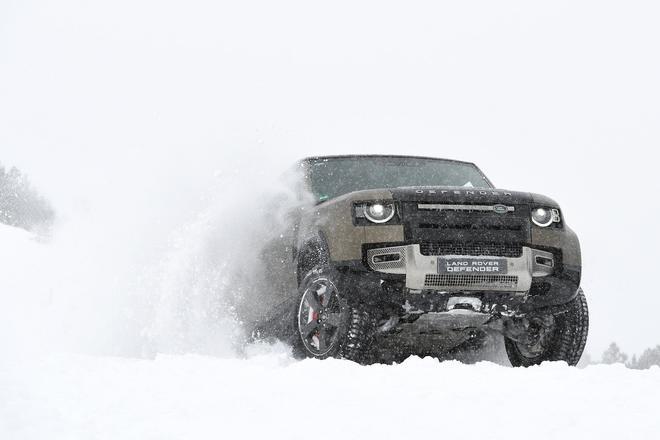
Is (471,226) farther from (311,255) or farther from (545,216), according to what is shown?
(311,255)

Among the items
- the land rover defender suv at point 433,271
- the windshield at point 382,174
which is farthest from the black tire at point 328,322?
the windshield at point 382,174

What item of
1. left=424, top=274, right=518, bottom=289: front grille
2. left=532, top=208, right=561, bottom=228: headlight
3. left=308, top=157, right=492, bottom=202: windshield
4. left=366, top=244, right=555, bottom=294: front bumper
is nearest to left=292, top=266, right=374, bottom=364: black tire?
left=366, top=244, right=555, bottom=294: front bumper

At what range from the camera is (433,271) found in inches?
182

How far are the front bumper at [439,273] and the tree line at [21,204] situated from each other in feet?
166

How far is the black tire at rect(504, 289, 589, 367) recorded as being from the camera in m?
5.18

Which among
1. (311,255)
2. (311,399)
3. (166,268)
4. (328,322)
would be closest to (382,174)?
(311,255)

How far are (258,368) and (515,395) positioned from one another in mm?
1324

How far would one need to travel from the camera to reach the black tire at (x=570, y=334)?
518cm

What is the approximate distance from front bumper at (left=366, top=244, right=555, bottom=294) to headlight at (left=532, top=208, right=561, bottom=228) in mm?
256

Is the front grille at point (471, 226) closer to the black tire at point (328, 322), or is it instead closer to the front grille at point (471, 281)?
the front grille at point (471, 281)

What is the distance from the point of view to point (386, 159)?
6.46 metres

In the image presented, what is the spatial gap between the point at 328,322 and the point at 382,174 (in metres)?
1.72

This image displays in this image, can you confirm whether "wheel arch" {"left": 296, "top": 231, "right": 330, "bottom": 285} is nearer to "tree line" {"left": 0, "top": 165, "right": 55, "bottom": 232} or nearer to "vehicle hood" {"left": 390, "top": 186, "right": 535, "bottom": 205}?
"vehicle hood" {"left": 390, "top": 186, "right": 535, "bottom": 205}

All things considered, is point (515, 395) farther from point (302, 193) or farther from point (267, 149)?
point (267, 149)
